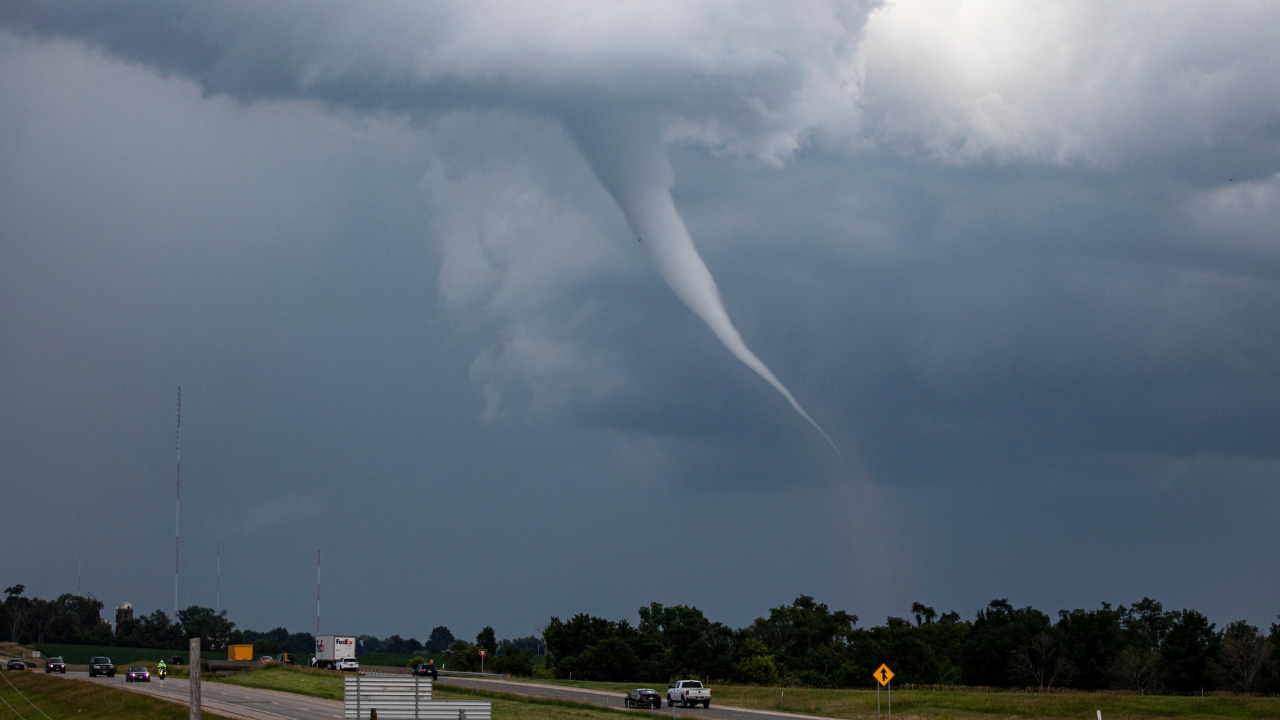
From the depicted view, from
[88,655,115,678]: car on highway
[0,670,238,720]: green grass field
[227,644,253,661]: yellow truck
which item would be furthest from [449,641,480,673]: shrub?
[0,670,238,720]: green grass field

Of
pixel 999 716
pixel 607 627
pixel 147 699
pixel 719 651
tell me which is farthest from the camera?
pixel 607 627

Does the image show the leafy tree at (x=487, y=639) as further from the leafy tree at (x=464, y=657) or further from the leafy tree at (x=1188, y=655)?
the leafy tree at (x=1188, y=655)

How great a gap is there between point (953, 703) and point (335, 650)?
A: 7206cm

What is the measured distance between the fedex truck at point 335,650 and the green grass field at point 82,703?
39315 mm

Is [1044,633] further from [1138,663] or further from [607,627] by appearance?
[607,627]

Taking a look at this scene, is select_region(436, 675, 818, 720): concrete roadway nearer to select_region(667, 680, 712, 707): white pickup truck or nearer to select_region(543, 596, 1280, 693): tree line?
select_region(667, 680, 712, 707): white pickup truck

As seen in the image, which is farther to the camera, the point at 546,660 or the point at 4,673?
the point at 546,660

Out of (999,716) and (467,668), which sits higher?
(999,716)

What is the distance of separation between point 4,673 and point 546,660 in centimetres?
8209

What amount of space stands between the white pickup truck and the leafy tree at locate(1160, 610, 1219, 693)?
185 ft

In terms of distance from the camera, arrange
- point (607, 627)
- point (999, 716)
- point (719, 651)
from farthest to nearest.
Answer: point (607, 627), point (719, 651), point (999, 716)

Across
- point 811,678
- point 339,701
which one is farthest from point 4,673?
point 811,678

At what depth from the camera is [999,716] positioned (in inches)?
2822

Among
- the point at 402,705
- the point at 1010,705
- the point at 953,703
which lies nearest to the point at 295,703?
the point at 953,703
